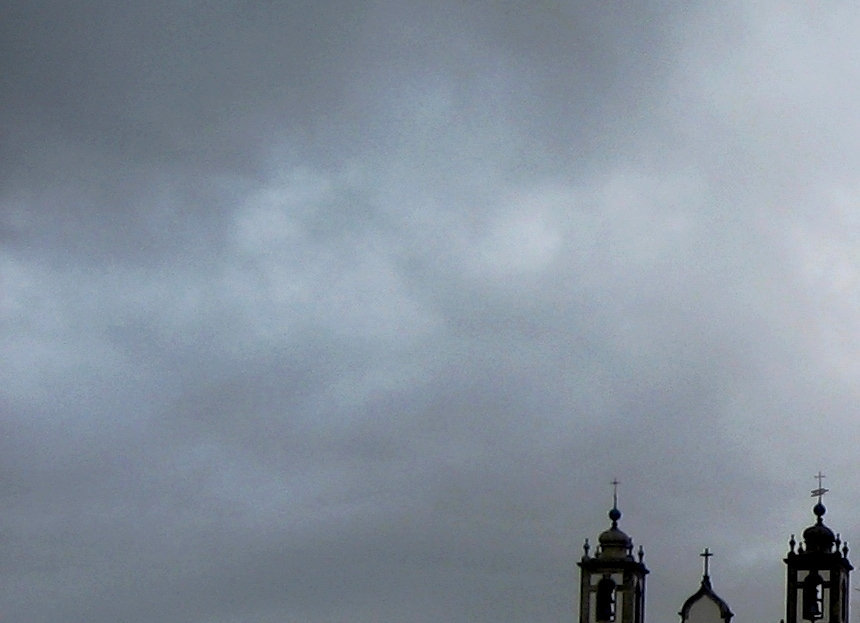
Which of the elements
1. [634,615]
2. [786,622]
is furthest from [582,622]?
[786,622]

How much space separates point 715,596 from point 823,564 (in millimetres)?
3843

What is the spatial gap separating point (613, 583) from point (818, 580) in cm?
715

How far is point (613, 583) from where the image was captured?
3349 inches

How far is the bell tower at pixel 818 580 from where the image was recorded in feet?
270

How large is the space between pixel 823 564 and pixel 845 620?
206 cm

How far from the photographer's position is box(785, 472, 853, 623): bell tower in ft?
270

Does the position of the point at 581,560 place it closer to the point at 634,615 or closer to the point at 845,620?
the point at 634,615

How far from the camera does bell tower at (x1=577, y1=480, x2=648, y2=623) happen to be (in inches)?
3337

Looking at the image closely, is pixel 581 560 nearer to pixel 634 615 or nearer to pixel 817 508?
pixel 634 615

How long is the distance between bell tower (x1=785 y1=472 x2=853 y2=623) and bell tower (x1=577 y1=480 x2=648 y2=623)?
534 cm

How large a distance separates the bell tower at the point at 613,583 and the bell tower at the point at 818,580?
5341 millimetres

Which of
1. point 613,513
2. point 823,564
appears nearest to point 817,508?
point 823,564

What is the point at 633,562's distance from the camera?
85250 millimetres

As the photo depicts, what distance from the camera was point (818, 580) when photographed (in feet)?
271
